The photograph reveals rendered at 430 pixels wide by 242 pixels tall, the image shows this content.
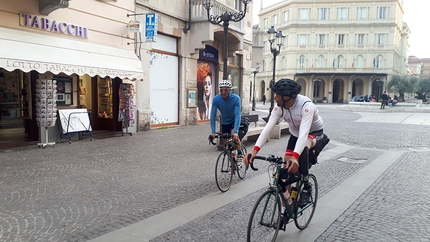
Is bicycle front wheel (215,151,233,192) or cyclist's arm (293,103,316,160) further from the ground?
cyclist's arm (293,103,316,160)

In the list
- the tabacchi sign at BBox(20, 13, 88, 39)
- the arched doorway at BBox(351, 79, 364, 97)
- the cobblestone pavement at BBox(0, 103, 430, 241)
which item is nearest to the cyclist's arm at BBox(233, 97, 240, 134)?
the cobblestone pavement at BBox(0, 103, 430, 241)

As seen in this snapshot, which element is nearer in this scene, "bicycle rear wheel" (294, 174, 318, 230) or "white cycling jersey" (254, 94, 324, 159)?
"white cycling jersey" (254, 94, 324, 159)

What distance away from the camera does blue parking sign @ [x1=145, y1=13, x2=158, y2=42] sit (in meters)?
12.2

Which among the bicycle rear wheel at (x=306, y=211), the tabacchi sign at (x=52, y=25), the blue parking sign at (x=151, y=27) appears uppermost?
the blue parking sign at (x=151, y=27)

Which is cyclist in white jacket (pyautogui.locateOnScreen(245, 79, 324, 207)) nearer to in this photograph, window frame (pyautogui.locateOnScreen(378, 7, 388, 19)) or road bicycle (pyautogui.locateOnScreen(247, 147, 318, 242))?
road bicycle (pyautogui.locateOnScreen(247, 147, 318, 242))

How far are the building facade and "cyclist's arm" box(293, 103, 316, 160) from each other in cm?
734

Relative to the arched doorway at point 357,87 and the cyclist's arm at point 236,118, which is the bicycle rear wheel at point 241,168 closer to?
the cyclist's arm at point 236,118

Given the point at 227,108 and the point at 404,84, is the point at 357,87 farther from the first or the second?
the point at 227,108

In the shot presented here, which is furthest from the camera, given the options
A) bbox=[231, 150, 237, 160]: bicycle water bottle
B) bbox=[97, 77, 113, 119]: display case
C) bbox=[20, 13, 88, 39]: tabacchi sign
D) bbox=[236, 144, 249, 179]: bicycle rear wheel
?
bbox=[97, 77, 113, 119]: display case

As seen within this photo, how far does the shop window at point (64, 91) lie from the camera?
1079 centimetres

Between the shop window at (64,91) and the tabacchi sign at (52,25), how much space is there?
1.57 m

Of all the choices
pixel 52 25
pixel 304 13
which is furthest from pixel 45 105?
pixel 304 13

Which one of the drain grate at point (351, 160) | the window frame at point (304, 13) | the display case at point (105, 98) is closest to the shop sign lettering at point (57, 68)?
the display case at point (105, 98)

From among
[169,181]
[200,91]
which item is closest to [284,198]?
[169,181]
